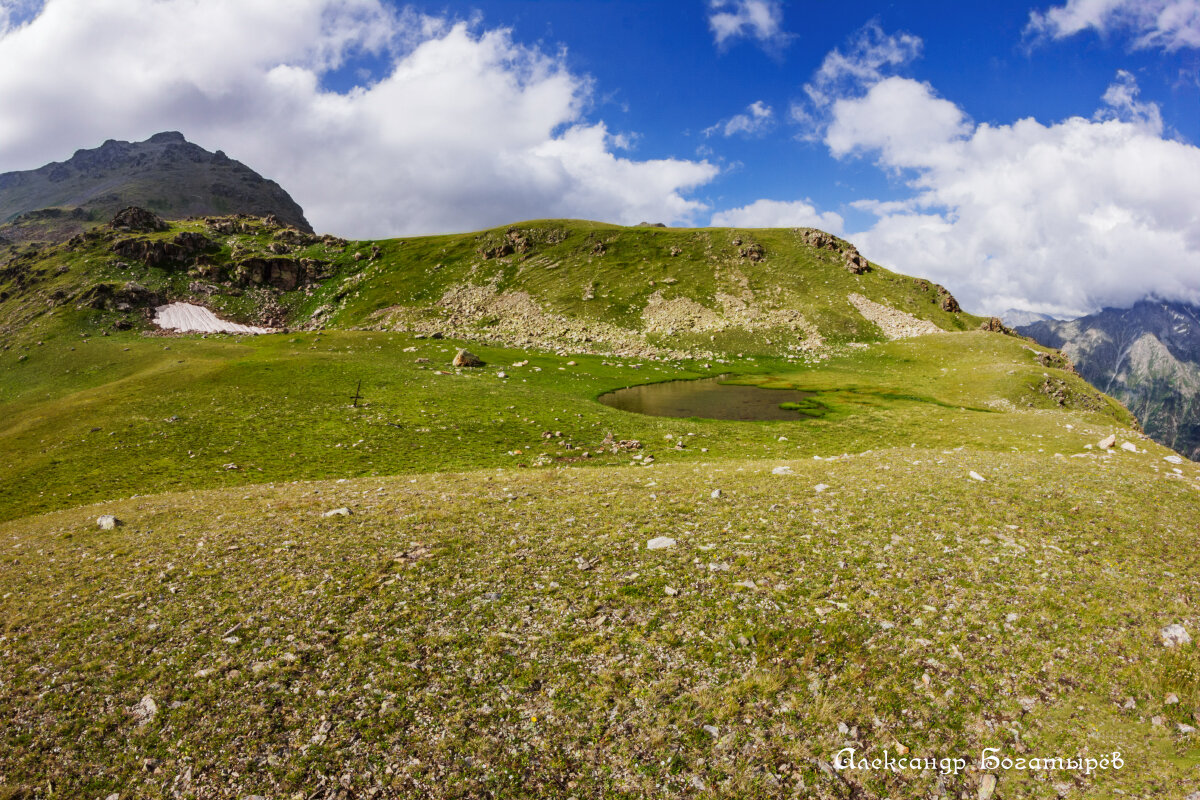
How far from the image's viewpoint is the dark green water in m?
51.6

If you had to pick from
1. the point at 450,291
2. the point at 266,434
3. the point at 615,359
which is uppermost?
the point at 450,291

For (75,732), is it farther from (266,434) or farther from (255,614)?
(266,434)

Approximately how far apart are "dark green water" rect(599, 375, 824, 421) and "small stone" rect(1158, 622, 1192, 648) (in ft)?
129

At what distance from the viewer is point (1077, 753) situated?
673cm

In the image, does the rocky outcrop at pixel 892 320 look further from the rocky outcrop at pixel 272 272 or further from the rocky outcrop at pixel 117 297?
the rocky outcrop at pixel 117 297

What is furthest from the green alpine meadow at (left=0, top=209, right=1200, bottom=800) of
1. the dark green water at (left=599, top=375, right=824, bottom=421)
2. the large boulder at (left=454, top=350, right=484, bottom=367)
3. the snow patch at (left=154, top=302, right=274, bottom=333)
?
the snow patch at (left=154, top=302, right=274, bottom=333)

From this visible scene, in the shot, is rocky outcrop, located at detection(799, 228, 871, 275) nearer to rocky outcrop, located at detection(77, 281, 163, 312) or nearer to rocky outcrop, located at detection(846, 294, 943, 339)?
rocky outcrop, located at detection(846, 294, 943, 339)

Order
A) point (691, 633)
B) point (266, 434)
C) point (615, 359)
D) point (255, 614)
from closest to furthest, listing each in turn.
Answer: point (691, 633)
point (255, 614)
point (266, 434)
point (615, 359)

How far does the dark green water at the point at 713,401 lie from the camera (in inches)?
2032

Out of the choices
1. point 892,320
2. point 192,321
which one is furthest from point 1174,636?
point 192,321

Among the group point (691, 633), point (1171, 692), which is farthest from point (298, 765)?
point (1171, 692)

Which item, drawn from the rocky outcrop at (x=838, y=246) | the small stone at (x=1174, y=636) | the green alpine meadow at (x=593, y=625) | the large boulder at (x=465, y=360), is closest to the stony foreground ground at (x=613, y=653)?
the green alpine meadow at (x=593, y=625)

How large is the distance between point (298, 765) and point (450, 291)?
424 feet

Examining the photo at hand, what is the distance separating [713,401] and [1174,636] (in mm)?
50795
